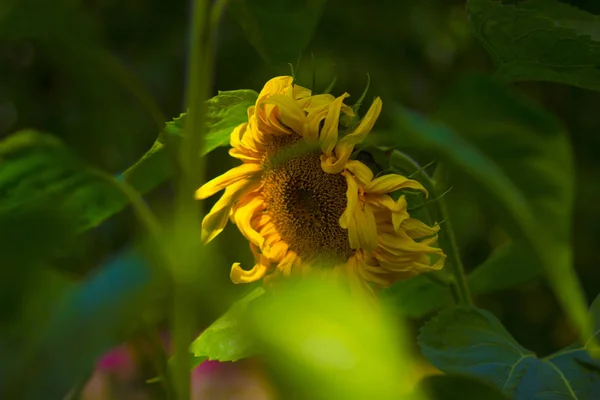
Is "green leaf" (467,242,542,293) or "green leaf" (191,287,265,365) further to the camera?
"green leaf" (467,242,542,293)

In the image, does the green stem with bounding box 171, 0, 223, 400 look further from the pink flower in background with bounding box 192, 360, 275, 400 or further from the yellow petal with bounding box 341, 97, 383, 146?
the pink flower in background with bounding box 192, 360, 275, 400

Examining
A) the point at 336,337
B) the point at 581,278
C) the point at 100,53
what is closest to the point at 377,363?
the point at 336,337

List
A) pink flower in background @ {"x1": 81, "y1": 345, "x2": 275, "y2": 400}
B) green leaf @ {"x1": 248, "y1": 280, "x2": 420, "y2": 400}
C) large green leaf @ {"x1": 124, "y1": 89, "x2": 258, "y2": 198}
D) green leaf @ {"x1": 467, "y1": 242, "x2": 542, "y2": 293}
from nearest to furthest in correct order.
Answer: green leaf @ {"x1": 248, "y1": 280, "x2": 420, "y2": 400}
large green leaf @ {"x1": 124, "y1": 89, "x2": 258, "y2": 198}
green leaf @ {"x1": 467, "y1": 242, "x2": 542, "y2": 293}
pink flower in background @ {"x1": 81, "y1": 345, "x2": 275, "y2": 400}

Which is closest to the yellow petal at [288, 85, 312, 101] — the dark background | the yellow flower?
the yellow flower

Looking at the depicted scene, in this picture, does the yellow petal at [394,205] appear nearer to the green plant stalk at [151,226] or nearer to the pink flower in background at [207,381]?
the green plant stalk at [151,226]

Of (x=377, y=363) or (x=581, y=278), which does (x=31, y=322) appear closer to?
(x=377, y=363)

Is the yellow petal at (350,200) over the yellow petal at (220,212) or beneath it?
over

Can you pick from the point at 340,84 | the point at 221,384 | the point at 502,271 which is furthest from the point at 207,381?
the point at 502,271

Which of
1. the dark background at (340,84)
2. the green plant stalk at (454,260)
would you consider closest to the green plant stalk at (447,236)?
the green plant stalk at (454,260)
